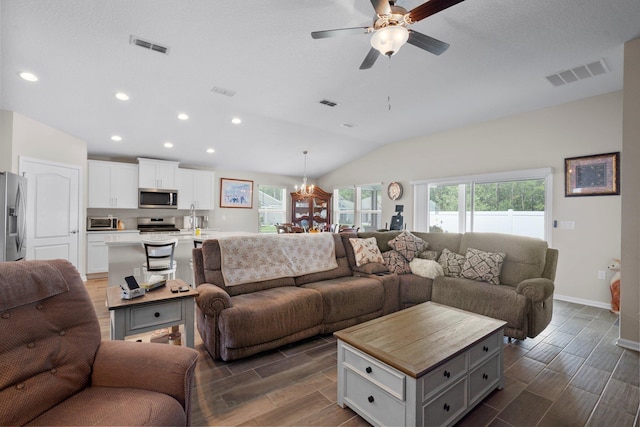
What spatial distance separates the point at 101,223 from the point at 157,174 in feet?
4.63

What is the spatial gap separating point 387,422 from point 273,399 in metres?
0.77

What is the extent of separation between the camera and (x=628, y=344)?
2.75 metres

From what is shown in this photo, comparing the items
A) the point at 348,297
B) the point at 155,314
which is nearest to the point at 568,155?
the point at 348,297

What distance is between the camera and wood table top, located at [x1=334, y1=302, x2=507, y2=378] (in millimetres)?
1589

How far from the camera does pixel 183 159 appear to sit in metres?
6.44

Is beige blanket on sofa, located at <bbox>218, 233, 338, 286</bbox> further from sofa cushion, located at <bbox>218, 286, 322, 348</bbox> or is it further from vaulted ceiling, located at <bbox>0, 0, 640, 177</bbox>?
vaulted ceiling, located at <bbox>0, 0, 640, 177</bbox>

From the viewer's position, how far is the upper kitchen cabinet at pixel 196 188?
21.2ft

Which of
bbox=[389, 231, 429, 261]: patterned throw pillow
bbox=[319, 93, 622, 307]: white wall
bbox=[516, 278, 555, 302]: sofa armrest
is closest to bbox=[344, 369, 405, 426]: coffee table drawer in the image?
bbox=[516, 278, 555, 302]: sofa armrest

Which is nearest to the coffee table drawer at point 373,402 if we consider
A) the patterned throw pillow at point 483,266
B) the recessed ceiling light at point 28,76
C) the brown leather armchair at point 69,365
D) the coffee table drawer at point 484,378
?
the coffee table drawer at point 484,378

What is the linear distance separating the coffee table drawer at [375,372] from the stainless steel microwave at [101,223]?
5834 millimetres

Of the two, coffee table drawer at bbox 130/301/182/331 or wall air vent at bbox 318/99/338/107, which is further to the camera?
wall air vent at bbox 318/99/338/107

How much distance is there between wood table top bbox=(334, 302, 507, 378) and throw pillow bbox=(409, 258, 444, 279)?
112 centimetres

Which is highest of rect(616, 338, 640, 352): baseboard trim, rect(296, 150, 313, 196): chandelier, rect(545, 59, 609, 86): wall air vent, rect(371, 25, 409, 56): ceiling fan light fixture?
rect(545, 59, 609, 86): wall air vent

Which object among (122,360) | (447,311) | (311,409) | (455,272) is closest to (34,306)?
(122,360)
